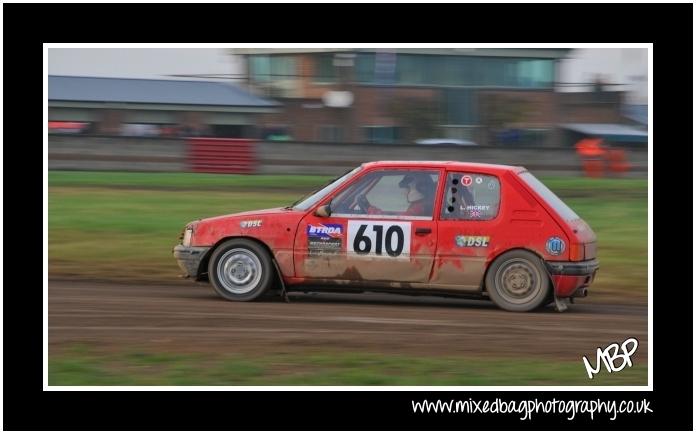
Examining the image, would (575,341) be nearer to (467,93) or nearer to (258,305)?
(258,305)

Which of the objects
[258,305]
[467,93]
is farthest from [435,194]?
[467,93]

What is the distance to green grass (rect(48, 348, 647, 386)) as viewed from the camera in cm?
707

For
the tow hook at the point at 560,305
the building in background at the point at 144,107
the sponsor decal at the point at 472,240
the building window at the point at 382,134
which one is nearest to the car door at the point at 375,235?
the sponsor decal at the point at 472,240

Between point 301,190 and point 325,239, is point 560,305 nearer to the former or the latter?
point 325,239

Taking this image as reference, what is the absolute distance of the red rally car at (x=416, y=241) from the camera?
9617mm

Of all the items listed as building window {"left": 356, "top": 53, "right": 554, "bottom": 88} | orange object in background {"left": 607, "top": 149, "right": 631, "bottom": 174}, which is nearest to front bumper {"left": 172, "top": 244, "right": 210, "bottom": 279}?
orange object in background {"left": 607, "top": 149, "right": 631, "bottom": 174}

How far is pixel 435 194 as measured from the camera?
9789 millimetres

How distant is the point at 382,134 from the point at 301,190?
55.6 ft

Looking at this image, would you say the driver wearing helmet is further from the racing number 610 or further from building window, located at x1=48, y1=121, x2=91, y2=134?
building window, located at x1=48, y1=121, x2=91, y2=134

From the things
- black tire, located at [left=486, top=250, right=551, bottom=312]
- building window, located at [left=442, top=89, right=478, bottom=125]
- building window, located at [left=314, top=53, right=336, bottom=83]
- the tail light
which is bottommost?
black tire, located at [left=486, top=250, right=551, bottom=312]

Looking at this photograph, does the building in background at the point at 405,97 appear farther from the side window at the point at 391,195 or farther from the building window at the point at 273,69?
the side window at the point at 391,195

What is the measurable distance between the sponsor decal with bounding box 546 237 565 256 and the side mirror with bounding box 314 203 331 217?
2203 mm

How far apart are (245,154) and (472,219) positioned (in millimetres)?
15900

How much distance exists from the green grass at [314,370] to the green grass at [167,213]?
4444 mm
